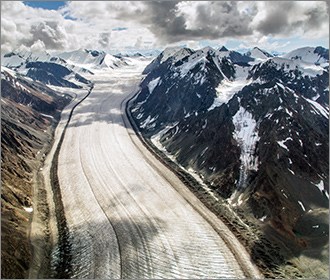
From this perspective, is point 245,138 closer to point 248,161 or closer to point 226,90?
point 248,161

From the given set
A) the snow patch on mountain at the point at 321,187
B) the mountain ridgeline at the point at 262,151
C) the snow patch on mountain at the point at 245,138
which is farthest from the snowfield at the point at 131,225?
the snow patch on mountain at the point at 321,187

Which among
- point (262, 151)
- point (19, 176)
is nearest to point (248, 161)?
point (262, 151)

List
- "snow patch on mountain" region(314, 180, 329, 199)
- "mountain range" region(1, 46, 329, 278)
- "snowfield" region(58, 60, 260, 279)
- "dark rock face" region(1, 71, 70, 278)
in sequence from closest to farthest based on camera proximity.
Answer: "dark rock face" region(1, 71, 70, 278), "snowfield" region(58, 60, 260, 279), "mountain range" region(1, 46, 329, 278), "snow patch on mountain" region(314, 180, 329, 199)

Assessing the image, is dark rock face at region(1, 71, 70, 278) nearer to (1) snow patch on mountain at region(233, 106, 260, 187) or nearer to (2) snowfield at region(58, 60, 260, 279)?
(2) snowfield at region(58, 60, 260, 279)

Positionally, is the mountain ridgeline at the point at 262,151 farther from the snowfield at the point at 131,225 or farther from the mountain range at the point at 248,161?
the snowfield at the point at 131,225

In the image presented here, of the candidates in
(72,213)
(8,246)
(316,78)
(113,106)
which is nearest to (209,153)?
(72,213)

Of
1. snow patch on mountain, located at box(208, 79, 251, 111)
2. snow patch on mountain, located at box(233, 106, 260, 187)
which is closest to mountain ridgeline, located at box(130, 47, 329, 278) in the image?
snow patch on mountain, located at box(233, 106, 260, 187)
